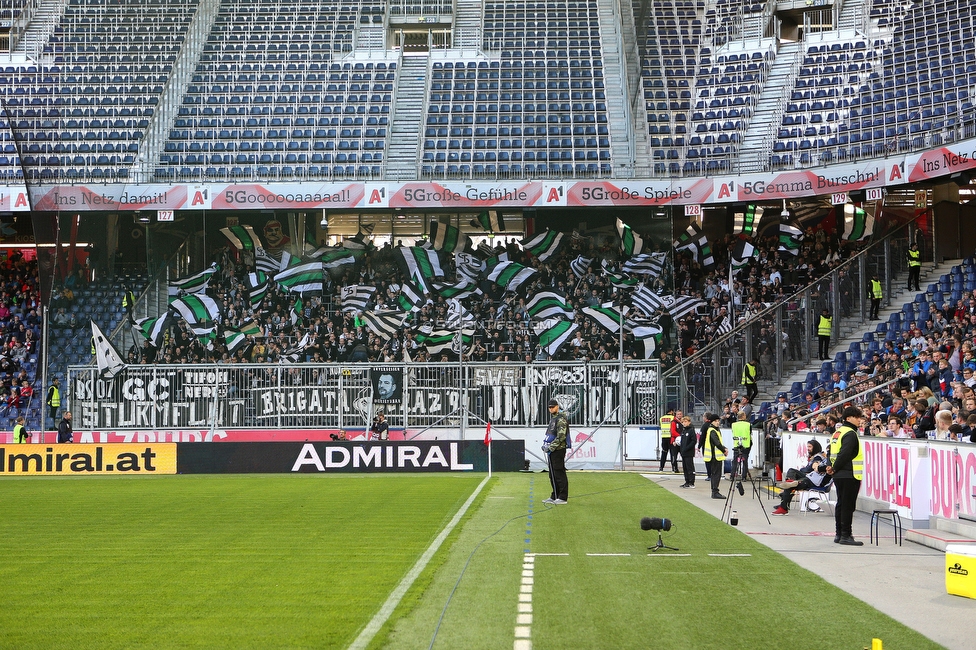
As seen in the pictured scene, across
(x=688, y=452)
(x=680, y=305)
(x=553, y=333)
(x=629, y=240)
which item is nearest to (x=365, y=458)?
(x=688, y=452)

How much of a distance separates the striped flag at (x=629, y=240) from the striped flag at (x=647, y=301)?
5.39ft

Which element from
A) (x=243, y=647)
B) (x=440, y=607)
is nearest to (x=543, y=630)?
(x=440, y=607)

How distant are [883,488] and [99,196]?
93.0 ft

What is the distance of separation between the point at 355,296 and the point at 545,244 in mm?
7156

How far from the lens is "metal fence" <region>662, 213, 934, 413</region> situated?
32.2m

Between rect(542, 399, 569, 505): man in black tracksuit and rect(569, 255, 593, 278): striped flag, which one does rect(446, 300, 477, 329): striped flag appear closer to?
rect(569, 255, 593, 278): striped flag

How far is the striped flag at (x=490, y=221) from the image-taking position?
126 feet

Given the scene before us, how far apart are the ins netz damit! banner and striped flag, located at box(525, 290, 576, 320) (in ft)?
30.2

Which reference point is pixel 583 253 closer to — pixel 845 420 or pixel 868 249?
pixel 868 249

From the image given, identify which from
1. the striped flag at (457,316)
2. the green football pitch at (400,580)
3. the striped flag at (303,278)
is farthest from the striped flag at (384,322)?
the green football pitch at (400,580)

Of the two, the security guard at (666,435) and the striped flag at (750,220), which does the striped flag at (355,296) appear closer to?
the security guard at (666,435)

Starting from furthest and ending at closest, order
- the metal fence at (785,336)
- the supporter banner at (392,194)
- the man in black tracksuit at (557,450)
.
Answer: the supporter banner at (392,194), the metal fence at (785,336), the man in black tracksuit at (557,450)

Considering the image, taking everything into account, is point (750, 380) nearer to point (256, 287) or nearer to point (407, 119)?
point (407, 119)

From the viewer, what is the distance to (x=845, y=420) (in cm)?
1306
